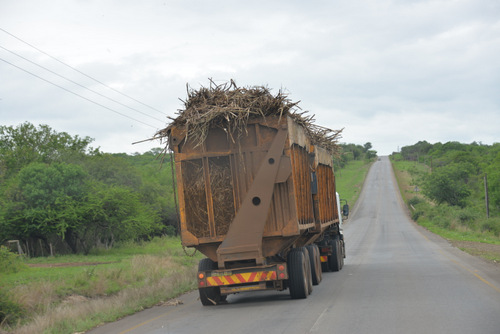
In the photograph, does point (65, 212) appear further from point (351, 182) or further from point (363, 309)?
point (351, 182)

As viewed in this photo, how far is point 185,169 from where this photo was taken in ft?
38.8

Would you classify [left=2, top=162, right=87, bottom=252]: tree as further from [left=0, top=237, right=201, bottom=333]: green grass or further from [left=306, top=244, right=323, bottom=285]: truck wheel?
[left=306, top=244, right=323, bottom=285]: truck wheel

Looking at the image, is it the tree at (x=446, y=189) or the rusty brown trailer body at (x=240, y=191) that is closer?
the rusty brown trailer body at (x=240, y=191)

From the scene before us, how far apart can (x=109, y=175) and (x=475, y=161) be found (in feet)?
292

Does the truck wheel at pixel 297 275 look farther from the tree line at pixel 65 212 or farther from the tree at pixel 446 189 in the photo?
the tree at pixel 446 189

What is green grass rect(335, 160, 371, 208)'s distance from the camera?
90.7 meters

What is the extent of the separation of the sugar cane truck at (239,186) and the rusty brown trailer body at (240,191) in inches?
0.8

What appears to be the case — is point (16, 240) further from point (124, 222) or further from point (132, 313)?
point (132, 313)

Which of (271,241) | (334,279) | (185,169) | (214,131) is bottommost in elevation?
(334,279)

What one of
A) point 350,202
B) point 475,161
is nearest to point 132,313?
point 350,202

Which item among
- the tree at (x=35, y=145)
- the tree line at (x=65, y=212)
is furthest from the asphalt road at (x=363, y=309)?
the tree at (x=35, y=145)

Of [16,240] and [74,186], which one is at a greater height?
[74,186]

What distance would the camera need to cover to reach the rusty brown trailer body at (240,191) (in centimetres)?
1141

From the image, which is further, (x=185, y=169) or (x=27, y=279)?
(x=27, y=279)
